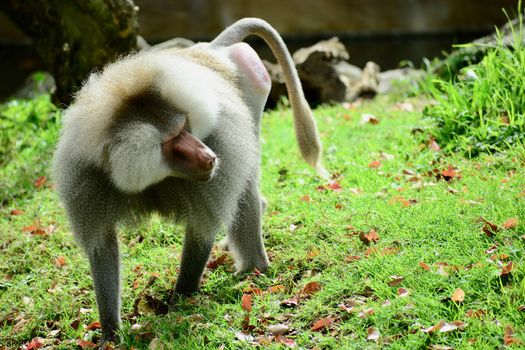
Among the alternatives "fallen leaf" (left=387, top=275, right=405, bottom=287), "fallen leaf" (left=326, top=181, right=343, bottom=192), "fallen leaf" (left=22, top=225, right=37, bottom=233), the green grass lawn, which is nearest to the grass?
the green grass lawn

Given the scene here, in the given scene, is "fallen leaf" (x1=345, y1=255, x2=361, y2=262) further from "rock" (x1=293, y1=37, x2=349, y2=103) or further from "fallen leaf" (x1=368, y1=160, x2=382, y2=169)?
"rock" (x1=293, y1=37, x2=349, y2=103)

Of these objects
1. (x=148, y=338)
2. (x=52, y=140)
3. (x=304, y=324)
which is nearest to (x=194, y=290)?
(x=148, y=338)

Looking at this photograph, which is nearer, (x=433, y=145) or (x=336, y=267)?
(x=336, y=267)

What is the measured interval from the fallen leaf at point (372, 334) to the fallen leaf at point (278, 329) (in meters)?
0.39

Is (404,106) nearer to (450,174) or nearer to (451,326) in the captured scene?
(450,174)

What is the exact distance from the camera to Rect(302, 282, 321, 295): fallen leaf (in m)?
3.36

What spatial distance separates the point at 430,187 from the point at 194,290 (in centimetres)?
159

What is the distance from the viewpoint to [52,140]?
6148mm

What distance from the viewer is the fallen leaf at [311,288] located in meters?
3.36

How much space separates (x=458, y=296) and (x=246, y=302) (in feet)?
3.26

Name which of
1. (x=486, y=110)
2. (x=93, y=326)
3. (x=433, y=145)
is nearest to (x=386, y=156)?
(x=433, y=145)

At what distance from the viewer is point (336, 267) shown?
3.51m

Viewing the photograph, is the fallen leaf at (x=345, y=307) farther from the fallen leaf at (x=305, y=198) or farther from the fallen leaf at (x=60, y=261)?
the fallen leaf at (x=60, y=261)

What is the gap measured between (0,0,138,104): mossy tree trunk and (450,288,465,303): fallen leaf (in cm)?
372
